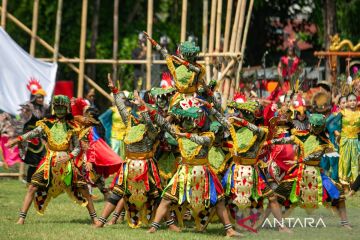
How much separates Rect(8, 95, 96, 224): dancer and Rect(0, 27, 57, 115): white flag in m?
5.78

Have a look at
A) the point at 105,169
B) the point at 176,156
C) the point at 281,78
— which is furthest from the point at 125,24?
the point at 176,156

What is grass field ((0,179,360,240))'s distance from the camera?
1341 centimetres

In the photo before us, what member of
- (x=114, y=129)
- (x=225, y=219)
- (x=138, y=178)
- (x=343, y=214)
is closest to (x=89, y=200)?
(x=138, y=178)

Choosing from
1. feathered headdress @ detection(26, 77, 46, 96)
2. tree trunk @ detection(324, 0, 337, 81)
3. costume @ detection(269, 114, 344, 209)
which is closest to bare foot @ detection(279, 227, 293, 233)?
costume @ detection(269, 114, 344, 209)

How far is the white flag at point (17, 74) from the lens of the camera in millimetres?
20234

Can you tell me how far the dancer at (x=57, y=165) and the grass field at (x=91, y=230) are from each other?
1.04ft

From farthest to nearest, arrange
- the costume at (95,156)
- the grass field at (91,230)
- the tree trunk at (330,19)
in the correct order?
the tree trunk at (330,19) → the costume at (95,156) → the grass field at (91,230)

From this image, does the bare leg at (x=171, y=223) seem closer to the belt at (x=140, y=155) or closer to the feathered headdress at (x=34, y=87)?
the belt at (x=140, y=155)

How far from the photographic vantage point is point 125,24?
32.6m

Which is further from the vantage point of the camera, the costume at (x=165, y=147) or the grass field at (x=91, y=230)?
the costume at (x=165, y=147)

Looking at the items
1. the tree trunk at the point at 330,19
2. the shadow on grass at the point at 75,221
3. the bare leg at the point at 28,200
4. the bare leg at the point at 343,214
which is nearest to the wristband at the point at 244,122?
the bare leg at the point at 343,214

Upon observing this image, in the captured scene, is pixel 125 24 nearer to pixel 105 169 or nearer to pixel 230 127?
pixel 105 169

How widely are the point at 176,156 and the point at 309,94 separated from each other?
6937mm

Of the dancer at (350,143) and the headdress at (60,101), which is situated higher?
the headdress at (60,101)
